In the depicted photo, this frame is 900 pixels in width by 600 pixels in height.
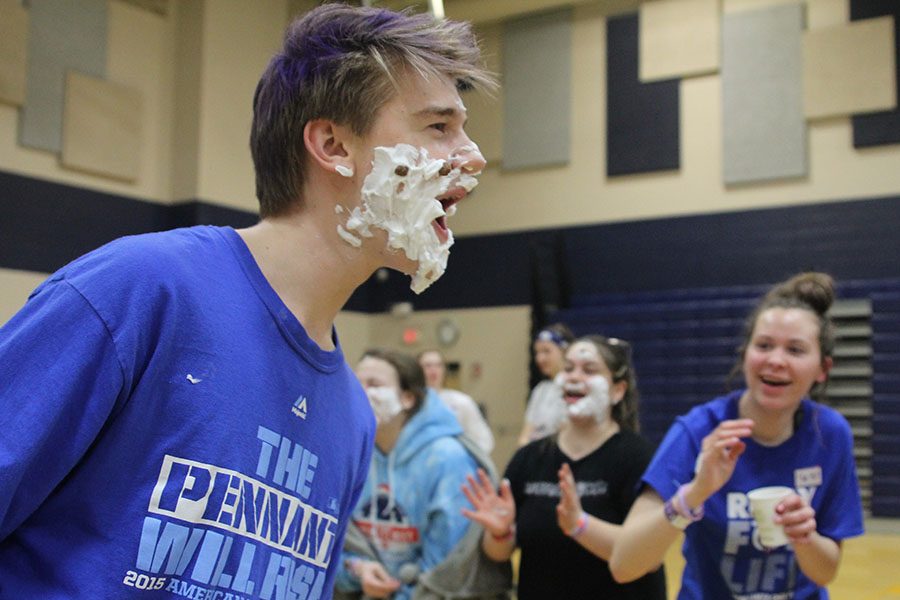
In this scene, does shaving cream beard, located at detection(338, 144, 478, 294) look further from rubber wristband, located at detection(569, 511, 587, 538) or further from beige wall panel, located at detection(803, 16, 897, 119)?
beige wall panel, located at detection(803, 16, 897, 119)

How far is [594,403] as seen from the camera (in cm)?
379

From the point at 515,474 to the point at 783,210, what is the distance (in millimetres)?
8720

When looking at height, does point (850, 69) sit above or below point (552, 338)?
above

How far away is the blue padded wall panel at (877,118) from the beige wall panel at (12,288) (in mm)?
9982

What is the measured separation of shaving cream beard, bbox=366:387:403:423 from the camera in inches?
167

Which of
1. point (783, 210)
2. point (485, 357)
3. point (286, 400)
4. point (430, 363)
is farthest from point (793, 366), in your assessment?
point (485, 357)

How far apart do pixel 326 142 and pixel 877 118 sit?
1106cm

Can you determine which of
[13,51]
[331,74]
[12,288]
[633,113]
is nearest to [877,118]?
[633,113]

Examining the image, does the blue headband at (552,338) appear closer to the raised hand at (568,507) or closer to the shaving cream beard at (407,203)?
the raised hand at (568,507)

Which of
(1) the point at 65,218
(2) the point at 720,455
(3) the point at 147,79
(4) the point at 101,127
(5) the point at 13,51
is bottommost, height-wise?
(2) the point at 720,455

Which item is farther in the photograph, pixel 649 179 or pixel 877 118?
pixel 649 179

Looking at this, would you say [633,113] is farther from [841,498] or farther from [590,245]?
[841,498]

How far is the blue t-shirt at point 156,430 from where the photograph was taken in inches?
45.3

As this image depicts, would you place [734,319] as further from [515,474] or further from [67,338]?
[67,338]
